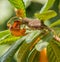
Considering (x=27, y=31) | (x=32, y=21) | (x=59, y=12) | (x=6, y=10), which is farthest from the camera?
(x=6, y=10)

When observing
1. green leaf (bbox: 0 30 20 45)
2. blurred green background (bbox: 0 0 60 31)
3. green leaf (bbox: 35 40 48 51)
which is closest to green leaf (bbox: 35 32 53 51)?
green leaf (bbox: 35 40 48 51)

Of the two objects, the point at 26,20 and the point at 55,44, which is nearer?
the point at 26,20

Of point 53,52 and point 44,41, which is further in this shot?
point 53,52

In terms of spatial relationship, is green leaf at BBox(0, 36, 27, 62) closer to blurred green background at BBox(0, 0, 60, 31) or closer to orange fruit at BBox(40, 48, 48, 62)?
orange fruit at BBox(40, 48, 48, 62)

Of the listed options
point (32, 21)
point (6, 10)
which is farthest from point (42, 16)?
point (6, 10)

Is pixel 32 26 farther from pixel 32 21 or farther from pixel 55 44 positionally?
pixel 55 44

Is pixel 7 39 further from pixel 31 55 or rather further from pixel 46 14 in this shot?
pixel 46 14

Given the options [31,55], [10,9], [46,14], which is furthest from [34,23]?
[10,9]

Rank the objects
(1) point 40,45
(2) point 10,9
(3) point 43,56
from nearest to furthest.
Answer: (1) point 40,45 < (3) point 43,56 < (2) point 10,9
